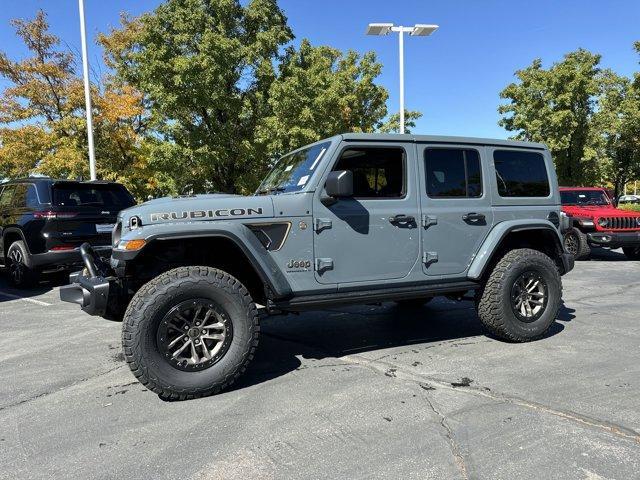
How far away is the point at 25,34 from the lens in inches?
798

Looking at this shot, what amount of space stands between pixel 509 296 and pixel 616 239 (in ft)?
27.6

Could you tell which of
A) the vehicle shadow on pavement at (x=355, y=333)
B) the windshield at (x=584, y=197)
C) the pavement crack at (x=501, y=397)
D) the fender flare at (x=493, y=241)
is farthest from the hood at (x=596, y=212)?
the pavement crack at (x=501, y=397)

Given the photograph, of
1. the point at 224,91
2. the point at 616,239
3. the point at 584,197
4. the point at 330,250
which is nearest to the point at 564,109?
the point at 584,197

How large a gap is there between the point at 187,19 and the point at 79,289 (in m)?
15.5

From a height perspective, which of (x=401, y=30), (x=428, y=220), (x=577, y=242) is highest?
(x=401, y=30)

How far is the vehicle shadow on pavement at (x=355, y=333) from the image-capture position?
4379 millimetres

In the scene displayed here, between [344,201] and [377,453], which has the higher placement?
[344,201]

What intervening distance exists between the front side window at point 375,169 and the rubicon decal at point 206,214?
2.85ft

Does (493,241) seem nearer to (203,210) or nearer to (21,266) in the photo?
(203,210)

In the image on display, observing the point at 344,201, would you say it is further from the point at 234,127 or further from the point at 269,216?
the point at 234,127

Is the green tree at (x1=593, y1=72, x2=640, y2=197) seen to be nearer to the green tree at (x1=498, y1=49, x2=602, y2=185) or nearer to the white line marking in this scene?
the green tree at (x1=498, y1=49, x2=602, y2=185)

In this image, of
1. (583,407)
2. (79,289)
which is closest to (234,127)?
(79,289)

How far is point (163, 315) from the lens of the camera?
11.4 feet

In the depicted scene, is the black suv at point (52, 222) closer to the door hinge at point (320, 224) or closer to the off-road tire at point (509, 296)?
the door hinge at point (320, 224)
